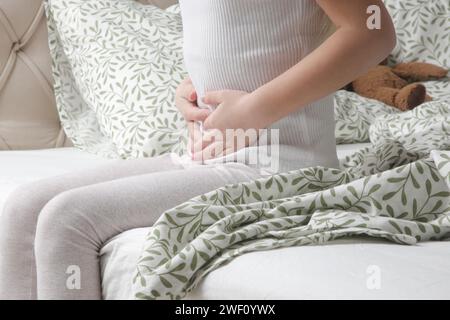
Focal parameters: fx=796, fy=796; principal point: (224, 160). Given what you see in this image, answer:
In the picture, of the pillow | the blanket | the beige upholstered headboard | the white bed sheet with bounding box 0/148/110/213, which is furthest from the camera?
the beige upholstered headboard

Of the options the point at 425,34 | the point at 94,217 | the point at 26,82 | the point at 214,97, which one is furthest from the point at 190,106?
the point at 425,34

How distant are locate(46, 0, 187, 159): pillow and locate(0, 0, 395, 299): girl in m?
0.44

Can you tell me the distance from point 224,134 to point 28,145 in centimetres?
93

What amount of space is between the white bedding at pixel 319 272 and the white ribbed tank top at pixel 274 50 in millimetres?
264

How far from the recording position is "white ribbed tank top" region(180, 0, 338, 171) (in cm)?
117

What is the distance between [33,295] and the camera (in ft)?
3.58

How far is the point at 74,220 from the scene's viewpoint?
3.33 feet

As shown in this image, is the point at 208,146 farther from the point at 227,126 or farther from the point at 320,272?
the point at 320,272

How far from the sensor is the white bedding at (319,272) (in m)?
0.79

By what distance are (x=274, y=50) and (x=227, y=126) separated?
133 millimetres

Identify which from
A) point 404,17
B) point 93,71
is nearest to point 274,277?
point 93,71

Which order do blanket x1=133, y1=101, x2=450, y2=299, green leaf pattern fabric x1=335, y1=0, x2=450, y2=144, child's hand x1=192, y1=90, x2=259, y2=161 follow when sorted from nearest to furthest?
1. blanket x1=133, y1=101, x2=450, y2=299
2. child's hand x1=192, y1=90, x2=259, y2=161
3. green leaf pattern fabric x1=335, y1=0, x2=450, y2=144

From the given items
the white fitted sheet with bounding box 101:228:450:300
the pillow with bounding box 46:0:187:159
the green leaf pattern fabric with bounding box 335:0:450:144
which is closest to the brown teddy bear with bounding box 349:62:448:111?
the green leaf pattern fabric with bounding box 335:0:450:144

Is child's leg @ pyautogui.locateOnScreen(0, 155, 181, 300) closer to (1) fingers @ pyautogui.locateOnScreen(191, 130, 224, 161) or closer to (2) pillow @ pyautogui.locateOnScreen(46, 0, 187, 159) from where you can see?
(1) fingers @ pyautogui.locateOnScreen(191, 130, 224, 161)
